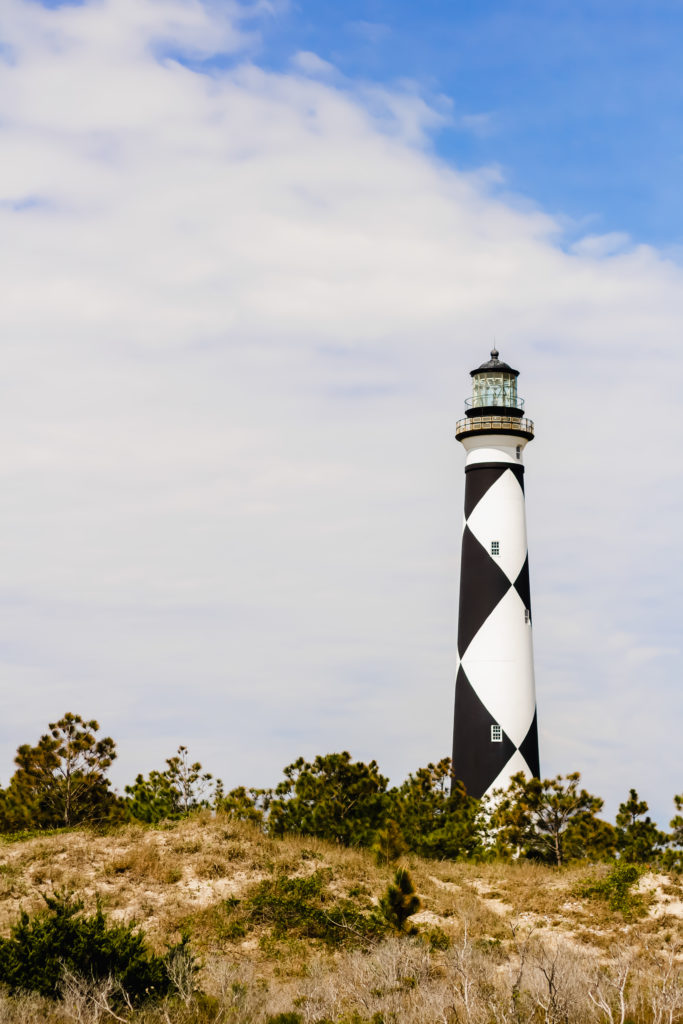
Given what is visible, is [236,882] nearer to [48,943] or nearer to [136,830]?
[136,830]

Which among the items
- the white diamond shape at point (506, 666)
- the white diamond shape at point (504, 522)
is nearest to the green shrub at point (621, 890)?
the white diamond shape at point (506, 666)

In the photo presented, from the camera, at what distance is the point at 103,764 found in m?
28.9

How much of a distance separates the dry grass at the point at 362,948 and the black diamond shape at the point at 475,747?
5.15 meters

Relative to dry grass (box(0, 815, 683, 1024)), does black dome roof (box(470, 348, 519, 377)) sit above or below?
above

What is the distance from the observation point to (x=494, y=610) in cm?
3466

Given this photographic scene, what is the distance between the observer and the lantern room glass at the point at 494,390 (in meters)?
37.0

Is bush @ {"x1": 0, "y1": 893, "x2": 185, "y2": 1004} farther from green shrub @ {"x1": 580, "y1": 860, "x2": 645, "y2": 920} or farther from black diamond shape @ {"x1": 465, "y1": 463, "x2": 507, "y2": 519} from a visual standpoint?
black diamond shape @ {"x1": 465, "y1": 463, "x2": 507, "y2": 519}

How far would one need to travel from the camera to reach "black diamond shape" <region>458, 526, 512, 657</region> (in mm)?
34812

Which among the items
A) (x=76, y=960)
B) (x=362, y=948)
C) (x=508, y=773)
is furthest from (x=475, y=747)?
(x=76, y=960)

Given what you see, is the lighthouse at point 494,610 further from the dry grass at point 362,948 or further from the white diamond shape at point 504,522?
the dry grass at point 362,948

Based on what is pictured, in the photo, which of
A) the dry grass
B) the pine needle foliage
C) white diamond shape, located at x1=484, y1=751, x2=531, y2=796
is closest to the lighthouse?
Result: white diamond shape, located at x1=484, y1=751, x2=531, y2=796

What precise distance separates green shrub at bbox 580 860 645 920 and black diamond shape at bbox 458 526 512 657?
31.7ft

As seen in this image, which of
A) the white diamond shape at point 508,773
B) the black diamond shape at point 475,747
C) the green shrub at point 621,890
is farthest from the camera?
the black diamond shape at point 475,747

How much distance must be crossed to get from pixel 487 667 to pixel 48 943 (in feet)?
66.5
